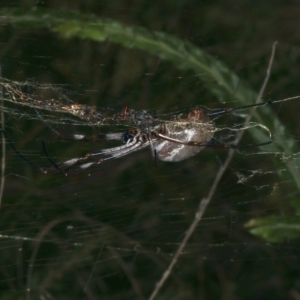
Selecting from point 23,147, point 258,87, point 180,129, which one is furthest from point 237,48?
point 23,147

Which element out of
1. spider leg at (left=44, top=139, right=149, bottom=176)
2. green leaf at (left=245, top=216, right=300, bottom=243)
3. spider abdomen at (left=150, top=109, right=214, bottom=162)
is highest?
spider leg at (left=44, top=139, right=149, bottom=176)

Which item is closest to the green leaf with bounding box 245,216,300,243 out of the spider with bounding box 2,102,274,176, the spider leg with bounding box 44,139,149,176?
the spider with bounding box 2,102,274,176

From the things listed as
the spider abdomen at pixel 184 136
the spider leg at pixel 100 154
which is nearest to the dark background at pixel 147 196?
the spider leg at pixel 100 154

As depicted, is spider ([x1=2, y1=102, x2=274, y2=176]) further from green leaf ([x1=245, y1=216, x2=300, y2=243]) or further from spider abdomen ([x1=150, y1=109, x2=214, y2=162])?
green leaf ([x1=245, y1=216, x2=300, y2=243])

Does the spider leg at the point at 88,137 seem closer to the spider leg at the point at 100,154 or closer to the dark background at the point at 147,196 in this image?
the spider leg at the point at 100,154

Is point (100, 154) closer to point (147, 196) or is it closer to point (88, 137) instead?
point (88, 137)

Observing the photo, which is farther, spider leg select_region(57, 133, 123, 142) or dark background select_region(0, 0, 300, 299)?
dark background select_region(0, 0, 300, 299)

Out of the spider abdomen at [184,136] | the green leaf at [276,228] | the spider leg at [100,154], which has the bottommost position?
the green leaf at [276,228]

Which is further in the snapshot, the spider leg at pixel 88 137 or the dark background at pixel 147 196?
the dark background at pixel 147 196

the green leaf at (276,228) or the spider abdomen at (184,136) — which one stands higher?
the spider abdomen at (184,136)

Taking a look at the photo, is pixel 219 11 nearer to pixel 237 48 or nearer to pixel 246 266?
pixel 237 48
